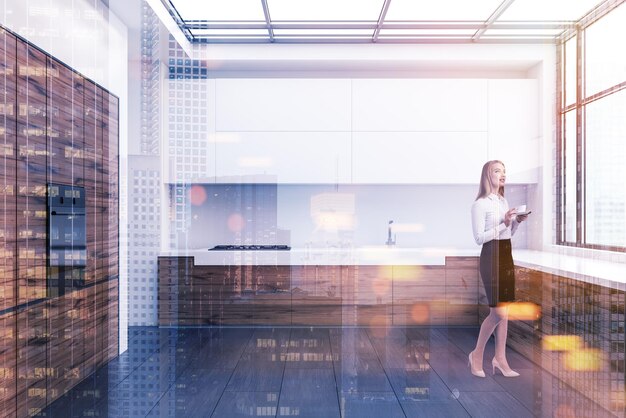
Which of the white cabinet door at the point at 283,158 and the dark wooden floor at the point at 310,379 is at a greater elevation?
the white cabinet door at the point at 283,158

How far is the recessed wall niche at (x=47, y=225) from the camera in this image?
209 cm

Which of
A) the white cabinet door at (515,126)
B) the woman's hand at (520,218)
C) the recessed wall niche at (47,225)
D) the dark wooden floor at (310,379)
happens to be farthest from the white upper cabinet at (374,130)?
the dark wooden floor at (310,379)

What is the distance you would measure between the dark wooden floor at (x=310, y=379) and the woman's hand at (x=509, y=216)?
897 mm

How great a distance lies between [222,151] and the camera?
3408 mm

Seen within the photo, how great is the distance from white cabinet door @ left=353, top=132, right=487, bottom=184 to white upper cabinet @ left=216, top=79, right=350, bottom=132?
0.95 feet

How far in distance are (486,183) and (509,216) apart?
323mm

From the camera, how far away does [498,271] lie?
317 centimetres

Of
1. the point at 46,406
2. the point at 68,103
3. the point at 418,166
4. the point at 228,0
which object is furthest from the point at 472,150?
the point at 46,406

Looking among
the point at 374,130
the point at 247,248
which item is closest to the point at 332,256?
the point at 247,248

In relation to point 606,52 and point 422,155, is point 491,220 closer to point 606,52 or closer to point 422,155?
point 422,155

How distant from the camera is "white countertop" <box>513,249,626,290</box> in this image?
2352 mm

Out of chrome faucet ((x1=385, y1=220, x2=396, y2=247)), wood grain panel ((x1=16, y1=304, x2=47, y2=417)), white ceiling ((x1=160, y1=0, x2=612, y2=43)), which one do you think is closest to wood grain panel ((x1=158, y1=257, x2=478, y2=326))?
chrome faucet ((x1=385, y1=220, x2=396, y2=247))

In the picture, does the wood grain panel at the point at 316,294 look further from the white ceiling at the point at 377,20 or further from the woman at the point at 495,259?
the white ceiling at the point at 377,20

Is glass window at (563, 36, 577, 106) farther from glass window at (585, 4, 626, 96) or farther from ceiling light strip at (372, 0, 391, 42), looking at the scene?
ceiling light strip at (372, 0, 391, 42)
